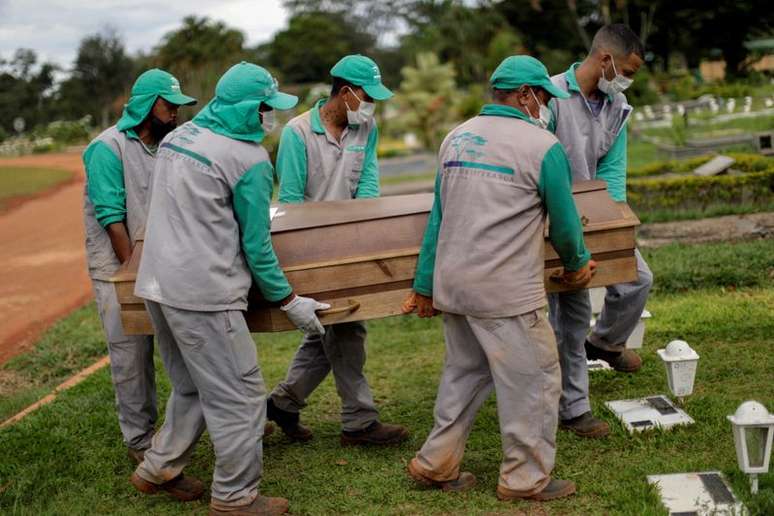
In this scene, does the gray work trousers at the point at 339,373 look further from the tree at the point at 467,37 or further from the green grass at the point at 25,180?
the tree at the point at 467,37

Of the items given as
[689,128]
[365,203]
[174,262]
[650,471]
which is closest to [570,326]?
[650,471]

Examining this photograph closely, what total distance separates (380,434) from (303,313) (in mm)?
1231

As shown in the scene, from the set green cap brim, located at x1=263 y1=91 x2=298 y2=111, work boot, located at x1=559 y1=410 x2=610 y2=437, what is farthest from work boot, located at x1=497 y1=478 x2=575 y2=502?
green cap brim, located at x1=263 y1=91 x2=298 y2=111

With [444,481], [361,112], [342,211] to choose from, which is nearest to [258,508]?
[444,481]

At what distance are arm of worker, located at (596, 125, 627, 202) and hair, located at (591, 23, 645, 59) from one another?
40 cm

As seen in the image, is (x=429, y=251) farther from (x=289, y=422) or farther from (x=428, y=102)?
(x=428, y=102)

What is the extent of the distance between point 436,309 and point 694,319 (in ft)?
10.4

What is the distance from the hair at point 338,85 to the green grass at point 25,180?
2068 cm

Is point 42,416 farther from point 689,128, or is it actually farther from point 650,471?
→ point 689,128

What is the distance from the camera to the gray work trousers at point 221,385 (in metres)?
4.11

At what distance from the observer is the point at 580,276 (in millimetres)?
4367

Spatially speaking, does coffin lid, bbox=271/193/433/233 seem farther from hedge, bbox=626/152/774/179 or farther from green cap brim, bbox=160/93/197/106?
hedge, bbox=626/152/774/179

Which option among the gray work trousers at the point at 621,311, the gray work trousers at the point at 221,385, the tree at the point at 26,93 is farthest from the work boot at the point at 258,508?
the tree at the point at 26,93

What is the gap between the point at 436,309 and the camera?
4359 millimetres
